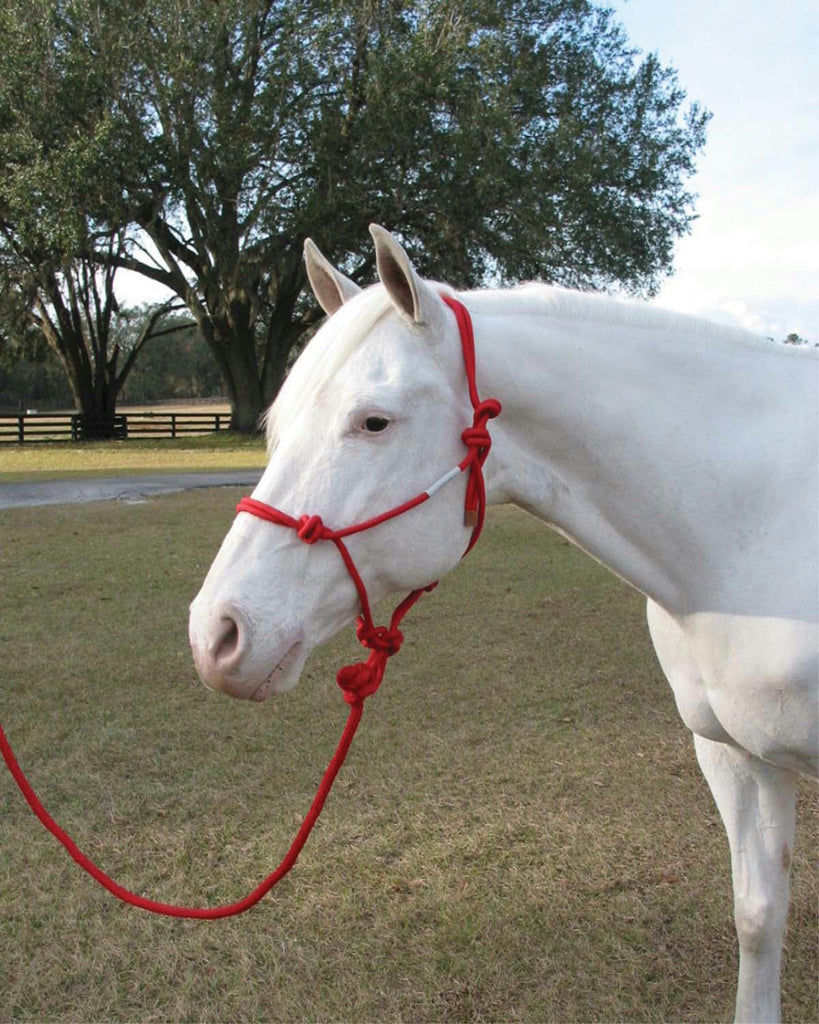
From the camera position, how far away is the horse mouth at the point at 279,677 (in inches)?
58.7

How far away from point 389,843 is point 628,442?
2094mm

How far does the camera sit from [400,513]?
1.57 m

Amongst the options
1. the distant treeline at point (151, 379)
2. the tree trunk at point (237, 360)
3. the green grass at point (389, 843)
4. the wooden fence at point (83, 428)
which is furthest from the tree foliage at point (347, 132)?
the distant treeline at point (151, 379)

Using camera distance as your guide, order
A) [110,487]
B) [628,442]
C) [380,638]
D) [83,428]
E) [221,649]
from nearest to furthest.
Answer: [221,649]
[380,638]
[628,442]
[110,487]
[83,428]

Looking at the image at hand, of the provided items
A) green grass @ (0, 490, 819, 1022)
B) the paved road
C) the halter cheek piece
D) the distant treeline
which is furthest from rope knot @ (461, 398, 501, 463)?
the distant treeline

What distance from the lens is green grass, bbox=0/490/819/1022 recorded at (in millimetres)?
2453

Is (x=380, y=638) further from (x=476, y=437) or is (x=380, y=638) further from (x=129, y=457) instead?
(x=129, y=457)

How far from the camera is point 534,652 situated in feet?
18.0

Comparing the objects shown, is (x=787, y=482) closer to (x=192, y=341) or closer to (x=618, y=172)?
(x=618, y=172)

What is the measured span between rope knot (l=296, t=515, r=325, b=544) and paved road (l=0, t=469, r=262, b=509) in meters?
11.1

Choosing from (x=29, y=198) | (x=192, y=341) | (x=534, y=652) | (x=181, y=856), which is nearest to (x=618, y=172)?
(x=29, y=198)

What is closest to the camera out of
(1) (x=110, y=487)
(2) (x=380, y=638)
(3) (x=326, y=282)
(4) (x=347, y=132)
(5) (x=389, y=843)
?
(2) (x=380, y=638)

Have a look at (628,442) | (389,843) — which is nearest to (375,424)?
(628,442)

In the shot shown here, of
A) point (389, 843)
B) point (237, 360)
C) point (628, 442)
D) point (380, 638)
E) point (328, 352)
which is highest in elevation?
point (237, 360)
